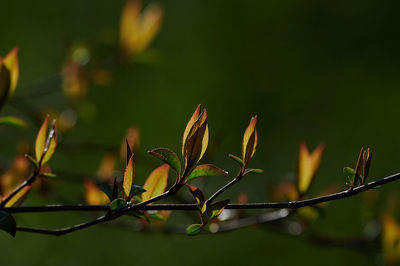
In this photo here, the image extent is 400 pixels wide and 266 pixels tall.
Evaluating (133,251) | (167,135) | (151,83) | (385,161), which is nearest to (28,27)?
(151,83)

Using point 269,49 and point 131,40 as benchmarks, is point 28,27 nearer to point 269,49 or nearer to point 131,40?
point 269,49

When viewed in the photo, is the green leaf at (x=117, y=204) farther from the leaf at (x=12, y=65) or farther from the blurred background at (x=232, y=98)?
the blurred background at (x=232, y=98)

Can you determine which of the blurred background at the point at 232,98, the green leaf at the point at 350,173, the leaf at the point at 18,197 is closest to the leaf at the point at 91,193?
the leaf at the point at 18,197

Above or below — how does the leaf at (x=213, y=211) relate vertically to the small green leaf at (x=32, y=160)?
below

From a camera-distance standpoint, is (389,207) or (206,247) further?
(206,247)

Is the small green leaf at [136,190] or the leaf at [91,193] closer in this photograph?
the small green leaf at [136,190]

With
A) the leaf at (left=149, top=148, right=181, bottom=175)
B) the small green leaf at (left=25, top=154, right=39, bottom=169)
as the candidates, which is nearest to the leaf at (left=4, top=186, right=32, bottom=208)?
the small green leaf at (left=25, top=154, right=39, bottom=169)

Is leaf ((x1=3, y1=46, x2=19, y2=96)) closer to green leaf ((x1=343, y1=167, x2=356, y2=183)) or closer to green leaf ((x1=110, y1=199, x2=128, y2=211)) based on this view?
green leaf ((x1=110, y1=199, x2=128, y2=211))
